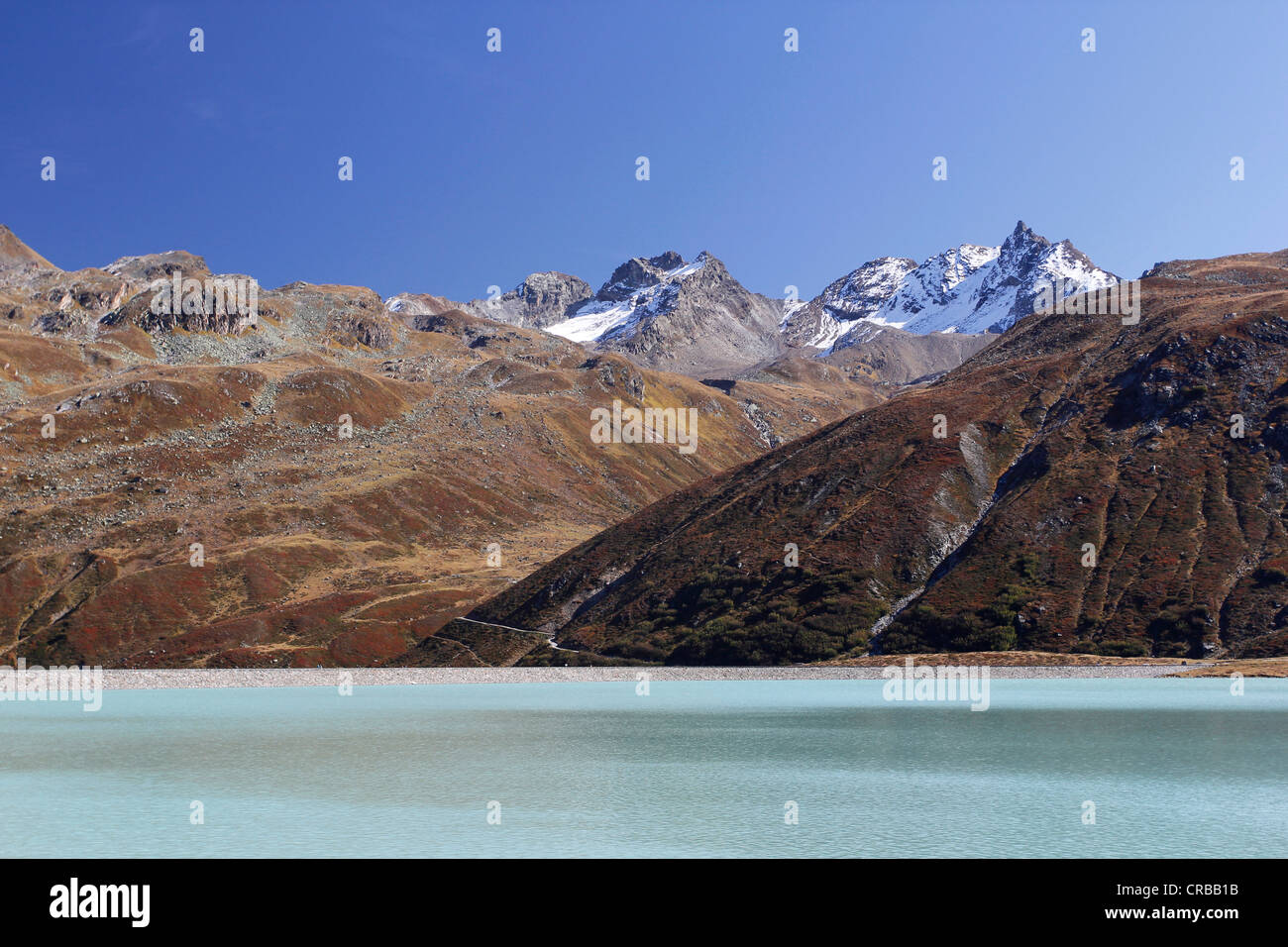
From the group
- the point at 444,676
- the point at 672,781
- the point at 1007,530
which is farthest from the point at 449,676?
the point at 672,781

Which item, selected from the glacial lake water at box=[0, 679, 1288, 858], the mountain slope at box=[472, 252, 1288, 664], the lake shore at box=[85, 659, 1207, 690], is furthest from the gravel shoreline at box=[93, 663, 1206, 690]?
the glacial lake water at box=[0, 679, 1288, 858]

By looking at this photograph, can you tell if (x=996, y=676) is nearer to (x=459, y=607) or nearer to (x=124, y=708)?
(x=124, y=708)

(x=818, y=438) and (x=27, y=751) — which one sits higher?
(x=818, y=438)

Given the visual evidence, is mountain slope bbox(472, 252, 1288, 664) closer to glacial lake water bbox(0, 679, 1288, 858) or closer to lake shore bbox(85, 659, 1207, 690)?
lake shore bbox(85, 659, 1207, 690)

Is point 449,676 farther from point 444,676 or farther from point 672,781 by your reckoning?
point 672,781
